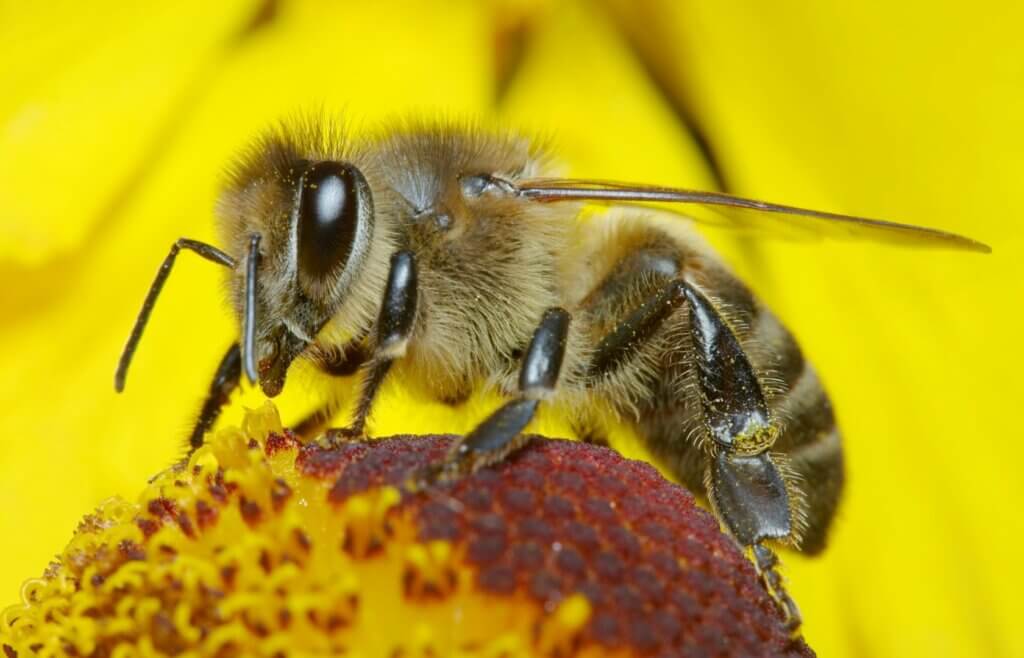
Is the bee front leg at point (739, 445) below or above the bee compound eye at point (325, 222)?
below

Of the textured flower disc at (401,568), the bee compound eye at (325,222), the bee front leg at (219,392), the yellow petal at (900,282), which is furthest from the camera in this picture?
the yellow petal at (900,282)

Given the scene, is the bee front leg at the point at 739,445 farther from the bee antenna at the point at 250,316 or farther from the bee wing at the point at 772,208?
the bee antenna at the point at 250,316

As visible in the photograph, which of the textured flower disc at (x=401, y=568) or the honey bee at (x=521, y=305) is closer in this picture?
the textured flower disc at (x=401, y=568)

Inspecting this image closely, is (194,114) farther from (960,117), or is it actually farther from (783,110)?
(960,117)

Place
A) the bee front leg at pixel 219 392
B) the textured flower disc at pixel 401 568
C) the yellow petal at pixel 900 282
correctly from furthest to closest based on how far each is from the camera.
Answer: the yellow petal at pixel 900 282
the bee front leg at pixel 219 392
the textured flower disc at pixel 401 568

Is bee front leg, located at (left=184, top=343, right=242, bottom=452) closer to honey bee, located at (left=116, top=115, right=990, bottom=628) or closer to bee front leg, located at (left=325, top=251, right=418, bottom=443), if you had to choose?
honey bee, located at (left=116, top=115, right=990, bottom=628)

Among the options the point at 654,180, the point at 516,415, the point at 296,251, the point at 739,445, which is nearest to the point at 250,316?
the point at 296,251

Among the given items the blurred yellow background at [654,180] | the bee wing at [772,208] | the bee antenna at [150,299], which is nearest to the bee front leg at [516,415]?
the bee wing at [772,208]
